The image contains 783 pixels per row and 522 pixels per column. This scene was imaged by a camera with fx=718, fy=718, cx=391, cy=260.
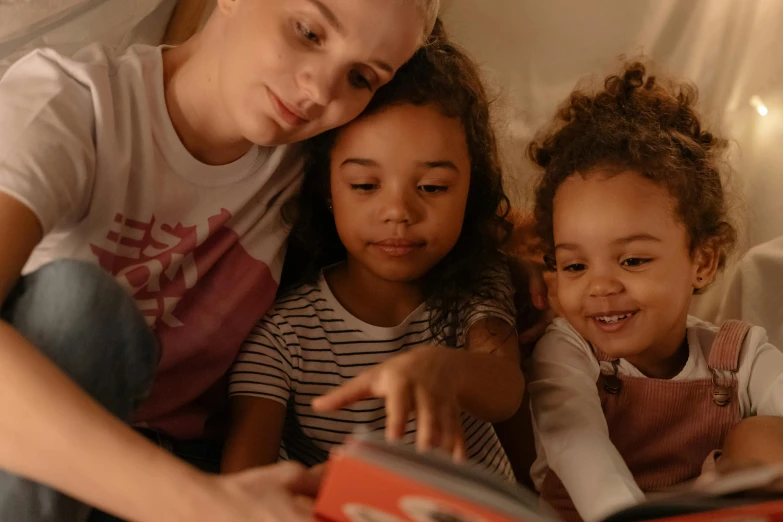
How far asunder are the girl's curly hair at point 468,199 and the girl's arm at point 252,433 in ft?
0.69

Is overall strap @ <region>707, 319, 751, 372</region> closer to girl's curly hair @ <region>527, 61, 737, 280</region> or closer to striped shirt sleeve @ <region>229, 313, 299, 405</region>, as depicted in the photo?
girl's curly hair @ <region>527, 61, 737, 280</region>

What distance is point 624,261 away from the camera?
907 millimetres

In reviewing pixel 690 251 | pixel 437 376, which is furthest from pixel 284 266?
pixel 690 251

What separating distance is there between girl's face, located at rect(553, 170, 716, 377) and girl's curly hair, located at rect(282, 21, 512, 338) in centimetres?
13

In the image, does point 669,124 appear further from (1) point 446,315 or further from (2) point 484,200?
(1) point 446,315

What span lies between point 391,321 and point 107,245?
1.28ft

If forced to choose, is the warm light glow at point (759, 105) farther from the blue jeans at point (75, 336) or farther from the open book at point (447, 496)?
the blue jeans at point (75, 336)

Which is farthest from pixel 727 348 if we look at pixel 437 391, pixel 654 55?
pixel 654 55

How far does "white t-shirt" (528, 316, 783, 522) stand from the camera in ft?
2.57

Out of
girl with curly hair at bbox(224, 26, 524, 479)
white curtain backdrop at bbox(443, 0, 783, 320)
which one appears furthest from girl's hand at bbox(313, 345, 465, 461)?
white curtain backdrop at bbox(443, 0, 783, 320)

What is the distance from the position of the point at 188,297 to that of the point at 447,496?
0.55m

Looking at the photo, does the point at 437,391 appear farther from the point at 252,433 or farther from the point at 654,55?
the point at 654,55

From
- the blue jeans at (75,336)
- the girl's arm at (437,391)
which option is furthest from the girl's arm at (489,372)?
the blue jeans at (75,336)

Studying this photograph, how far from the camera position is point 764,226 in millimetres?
1280
